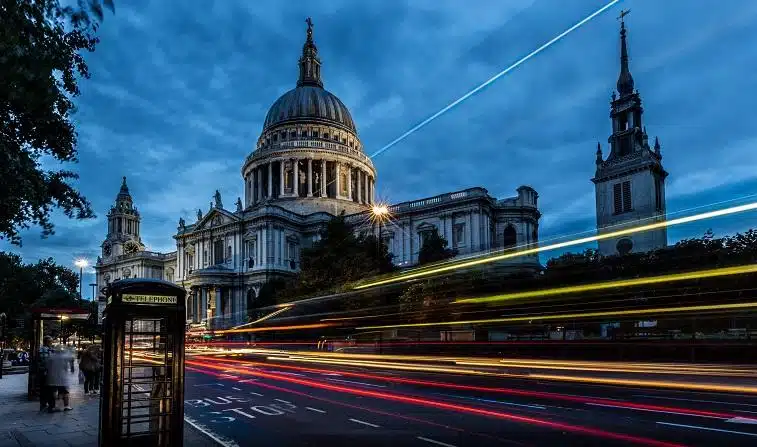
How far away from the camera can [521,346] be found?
2906cm

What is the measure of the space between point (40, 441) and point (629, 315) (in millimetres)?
16917

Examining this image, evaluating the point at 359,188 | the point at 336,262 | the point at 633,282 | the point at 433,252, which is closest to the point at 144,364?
the point at 633,282

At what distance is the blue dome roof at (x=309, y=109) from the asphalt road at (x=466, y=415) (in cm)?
8625

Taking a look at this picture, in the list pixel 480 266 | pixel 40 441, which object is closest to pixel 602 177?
pixel 480 266

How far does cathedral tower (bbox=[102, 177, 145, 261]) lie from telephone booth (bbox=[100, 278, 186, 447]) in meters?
117

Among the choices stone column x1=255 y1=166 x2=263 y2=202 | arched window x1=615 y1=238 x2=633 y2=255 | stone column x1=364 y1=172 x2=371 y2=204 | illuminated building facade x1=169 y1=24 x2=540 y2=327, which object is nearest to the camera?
arched window x1=615 y1=238 x2=633 y2=255

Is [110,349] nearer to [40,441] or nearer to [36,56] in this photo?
[40,441]

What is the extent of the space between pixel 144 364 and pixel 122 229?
125m

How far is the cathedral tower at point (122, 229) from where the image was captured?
400 ft

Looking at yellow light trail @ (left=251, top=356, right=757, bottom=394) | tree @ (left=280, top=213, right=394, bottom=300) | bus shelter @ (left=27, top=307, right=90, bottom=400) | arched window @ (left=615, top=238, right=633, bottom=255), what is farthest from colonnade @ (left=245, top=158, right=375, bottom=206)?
bus shelter @ (left=27, top=307, right=90, bottom=400)

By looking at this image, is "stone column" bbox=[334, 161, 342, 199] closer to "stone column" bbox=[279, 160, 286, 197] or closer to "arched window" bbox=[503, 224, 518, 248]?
"stone column" bbox=[279, 160, 286, 197]

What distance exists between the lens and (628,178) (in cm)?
6819

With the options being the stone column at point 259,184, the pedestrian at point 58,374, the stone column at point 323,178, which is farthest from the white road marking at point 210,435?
the stone column at point 259,184

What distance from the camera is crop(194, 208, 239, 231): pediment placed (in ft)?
285
